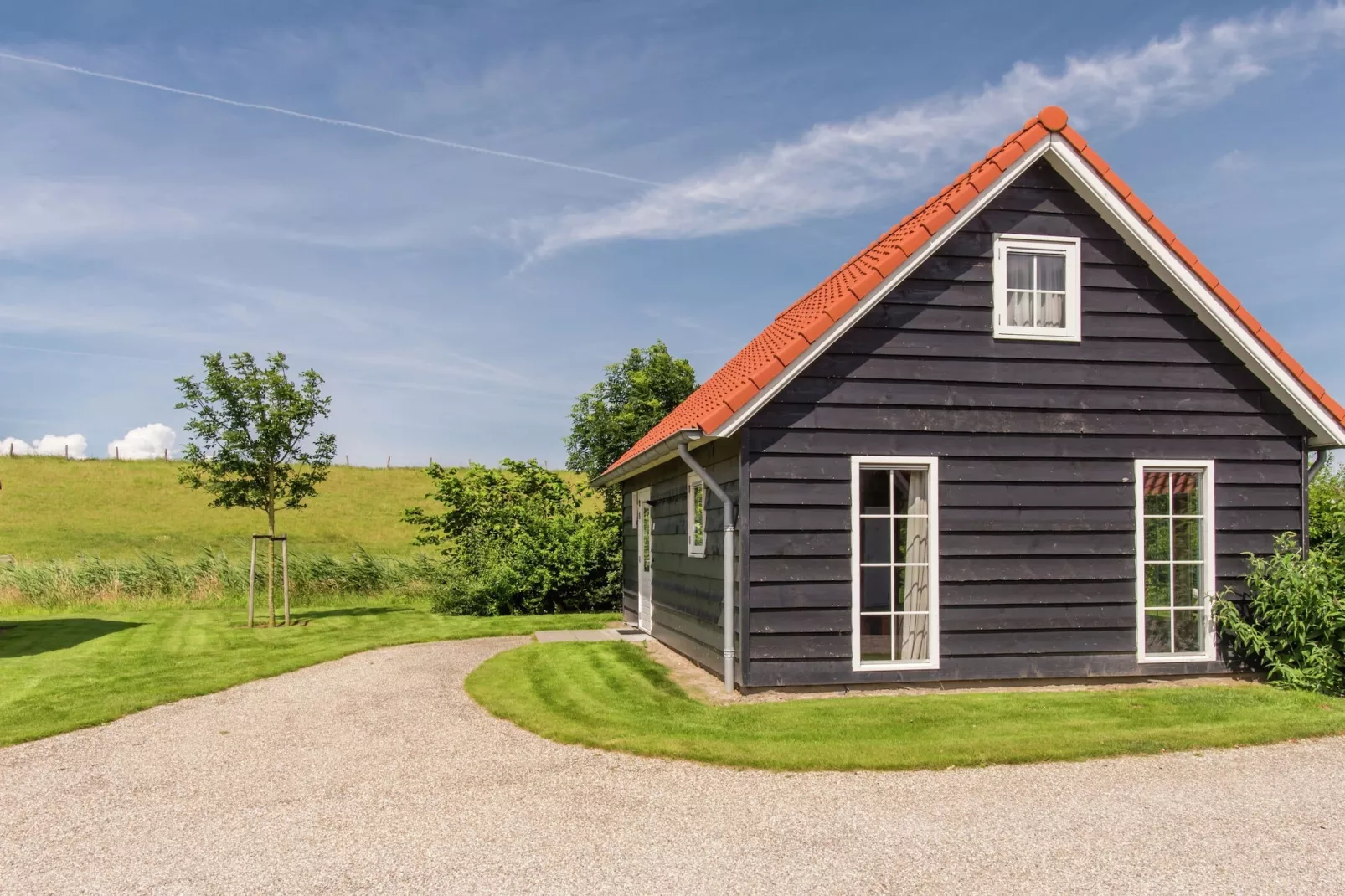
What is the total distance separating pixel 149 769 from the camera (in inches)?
291

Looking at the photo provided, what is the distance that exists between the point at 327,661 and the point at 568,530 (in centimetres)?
848

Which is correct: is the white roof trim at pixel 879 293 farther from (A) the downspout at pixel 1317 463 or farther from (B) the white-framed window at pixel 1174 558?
(A) the downspout at pixel 1317 463

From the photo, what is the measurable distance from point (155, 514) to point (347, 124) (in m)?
29.6

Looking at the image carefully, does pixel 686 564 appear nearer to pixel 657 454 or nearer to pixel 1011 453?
pixel 657 454

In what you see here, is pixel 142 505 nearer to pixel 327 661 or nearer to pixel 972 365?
pixel 327 661

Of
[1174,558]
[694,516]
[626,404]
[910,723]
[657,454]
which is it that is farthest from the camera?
[626,404]

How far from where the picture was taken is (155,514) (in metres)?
44.0

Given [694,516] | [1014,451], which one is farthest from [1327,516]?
[694,516]

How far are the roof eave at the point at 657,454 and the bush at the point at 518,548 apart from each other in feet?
13.7

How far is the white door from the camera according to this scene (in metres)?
15.2

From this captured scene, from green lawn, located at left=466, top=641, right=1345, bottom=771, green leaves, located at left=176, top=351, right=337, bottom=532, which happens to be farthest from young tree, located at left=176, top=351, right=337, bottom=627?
green lawn, located at left=466, top=641, right=1345, bottom=771

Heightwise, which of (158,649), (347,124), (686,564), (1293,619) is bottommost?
(158,649)

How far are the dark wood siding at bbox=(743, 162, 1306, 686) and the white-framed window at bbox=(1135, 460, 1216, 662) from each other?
121 millimetres

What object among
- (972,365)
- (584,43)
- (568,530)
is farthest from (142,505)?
(972,365)
